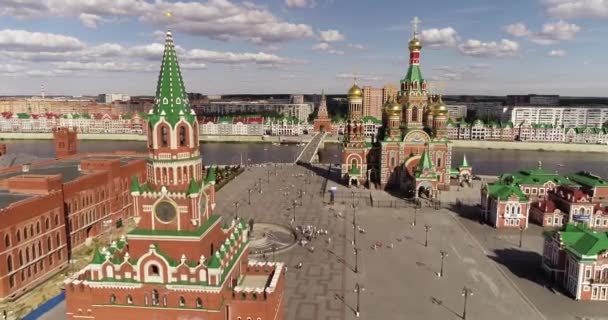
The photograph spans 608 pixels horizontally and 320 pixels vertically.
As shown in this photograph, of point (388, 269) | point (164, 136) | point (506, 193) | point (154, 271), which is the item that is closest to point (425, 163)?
point (506, 193)

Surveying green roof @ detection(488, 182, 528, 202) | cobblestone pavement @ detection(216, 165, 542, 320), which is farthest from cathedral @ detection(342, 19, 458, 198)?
green roof @ detection(488, 182, 528, 202)

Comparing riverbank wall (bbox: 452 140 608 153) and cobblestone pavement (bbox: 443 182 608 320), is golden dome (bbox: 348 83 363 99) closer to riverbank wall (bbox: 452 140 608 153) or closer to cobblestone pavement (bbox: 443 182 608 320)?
cobblestone pavement (bbox: 443 182 608 320)

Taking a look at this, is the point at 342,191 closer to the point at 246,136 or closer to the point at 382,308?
the point at 382,308

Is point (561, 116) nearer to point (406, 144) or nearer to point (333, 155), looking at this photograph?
point (333, 155)

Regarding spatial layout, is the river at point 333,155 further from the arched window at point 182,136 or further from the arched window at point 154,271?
the arched window at point 154,271

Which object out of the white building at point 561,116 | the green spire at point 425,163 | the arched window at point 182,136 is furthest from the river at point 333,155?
the arched window at point 182,136

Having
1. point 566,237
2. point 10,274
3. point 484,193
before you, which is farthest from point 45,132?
point 566,237
